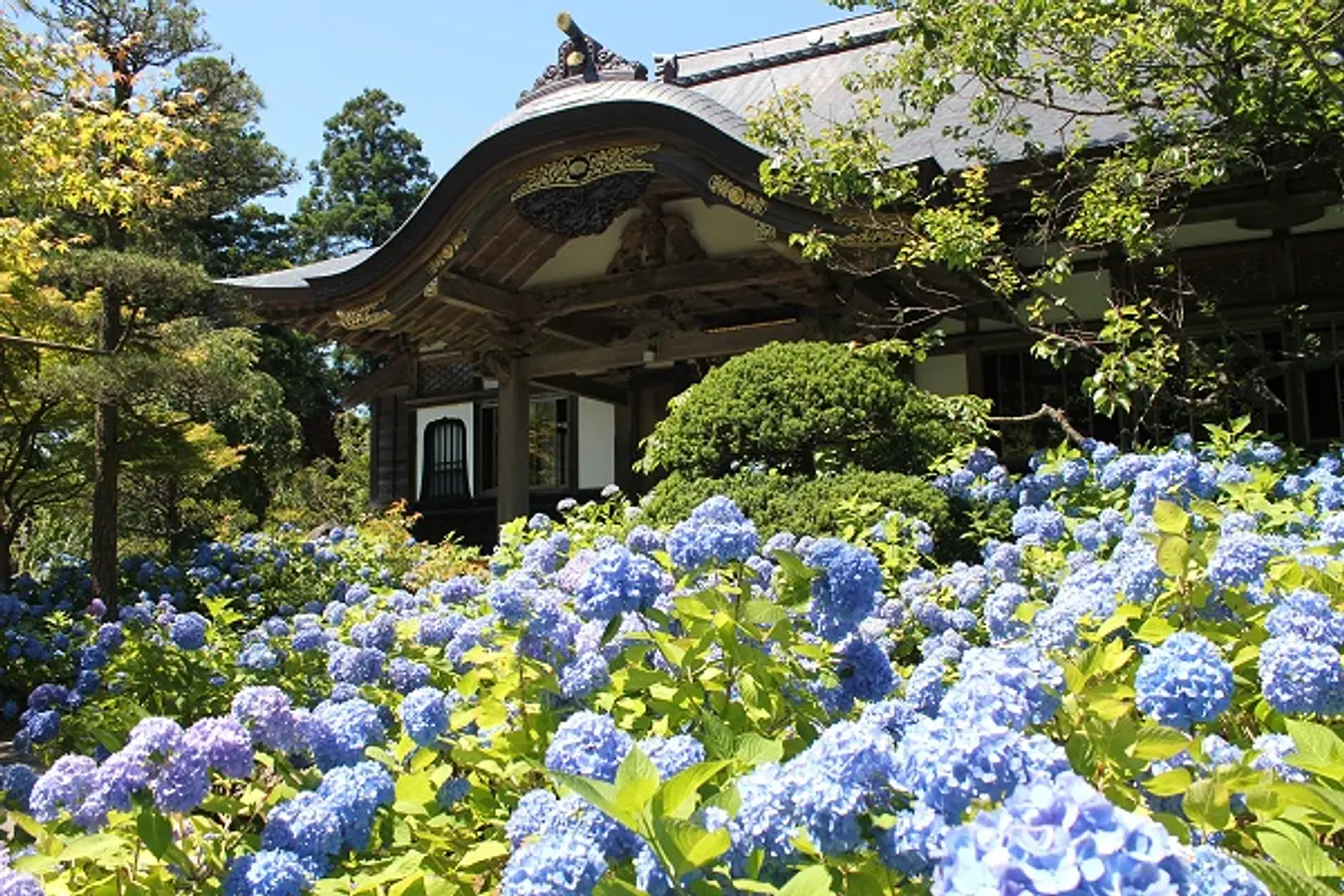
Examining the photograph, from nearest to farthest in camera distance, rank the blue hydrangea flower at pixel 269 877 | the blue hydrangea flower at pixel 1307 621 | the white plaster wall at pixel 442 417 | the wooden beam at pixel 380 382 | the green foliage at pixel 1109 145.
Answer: the blue hydrangea flower at pixel 269 877
the blue hydrangea flower at pixel 1307 621
the green foliage at pixel 1109 145
the wooden beam at pixel 380 382
the white plaster wall at pixel 442 417

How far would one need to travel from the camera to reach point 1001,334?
9242mm

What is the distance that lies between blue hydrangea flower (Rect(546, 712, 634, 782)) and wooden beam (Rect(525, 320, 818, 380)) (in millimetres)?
6959

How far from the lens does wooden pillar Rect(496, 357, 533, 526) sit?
31.6 ft

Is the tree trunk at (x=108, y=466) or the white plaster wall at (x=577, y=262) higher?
the white plaster wall at (x=577, y=262)

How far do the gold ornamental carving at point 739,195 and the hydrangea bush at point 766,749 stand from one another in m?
4.92

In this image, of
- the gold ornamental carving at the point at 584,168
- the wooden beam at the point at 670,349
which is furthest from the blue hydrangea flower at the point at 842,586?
the gold ornamental carving at the point at 584,168

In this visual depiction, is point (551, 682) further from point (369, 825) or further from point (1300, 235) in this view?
point (1300, 235)

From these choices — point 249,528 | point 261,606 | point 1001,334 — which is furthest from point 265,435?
point 1001,334

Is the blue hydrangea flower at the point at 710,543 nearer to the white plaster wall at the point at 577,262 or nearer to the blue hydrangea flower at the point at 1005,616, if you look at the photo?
the blue hydrangea flower at the point at 1005,616

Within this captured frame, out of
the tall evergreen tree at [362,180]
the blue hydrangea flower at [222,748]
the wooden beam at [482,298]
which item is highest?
the tall evergreen tree at [362,180]

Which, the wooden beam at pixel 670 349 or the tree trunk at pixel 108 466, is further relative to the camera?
the wooden beam at pixel 670 349

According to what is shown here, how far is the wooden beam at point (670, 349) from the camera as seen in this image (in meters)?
8.68

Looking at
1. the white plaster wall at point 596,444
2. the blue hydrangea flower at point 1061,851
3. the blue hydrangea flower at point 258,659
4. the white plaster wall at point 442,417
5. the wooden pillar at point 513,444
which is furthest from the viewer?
the white plaster wall at point 442,417

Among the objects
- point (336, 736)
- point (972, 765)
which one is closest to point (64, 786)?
point (336, 736)
